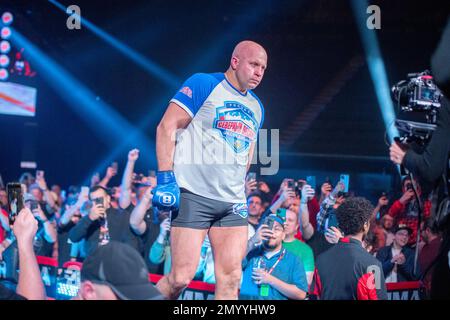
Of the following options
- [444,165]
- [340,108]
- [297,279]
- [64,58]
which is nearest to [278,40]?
[340,108]

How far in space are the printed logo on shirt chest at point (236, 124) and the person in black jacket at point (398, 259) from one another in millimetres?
2420

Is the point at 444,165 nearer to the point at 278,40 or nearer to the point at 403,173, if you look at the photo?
the point at 403,173

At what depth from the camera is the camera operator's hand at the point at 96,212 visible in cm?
538

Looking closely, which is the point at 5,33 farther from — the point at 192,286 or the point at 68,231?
the point at 192,286

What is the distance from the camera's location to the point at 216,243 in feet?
11.8

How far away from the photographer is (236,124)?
370cm

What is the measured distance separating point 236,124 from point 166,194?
29.3 inches

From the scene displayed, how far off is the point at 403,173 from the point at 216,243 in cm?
127

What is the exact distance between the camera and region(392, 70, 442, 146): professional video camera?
3.05m

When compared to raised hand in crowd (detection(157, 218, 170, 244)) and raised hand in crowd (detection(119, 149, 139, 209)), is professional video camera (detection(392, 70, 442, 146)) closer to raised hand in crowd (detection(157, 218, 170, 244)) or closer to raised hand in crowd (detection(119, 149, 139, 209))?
raised hand in crowd (detection(157, 218, 170, 244))

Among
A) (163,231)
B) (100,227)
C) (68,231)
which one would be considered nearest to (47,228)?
(68,231)

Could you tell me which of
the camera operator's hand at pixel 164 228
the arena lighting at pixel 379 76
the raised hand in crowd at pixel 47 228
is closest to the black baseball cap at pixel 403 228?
the camera operator's hand at pixel 164 228

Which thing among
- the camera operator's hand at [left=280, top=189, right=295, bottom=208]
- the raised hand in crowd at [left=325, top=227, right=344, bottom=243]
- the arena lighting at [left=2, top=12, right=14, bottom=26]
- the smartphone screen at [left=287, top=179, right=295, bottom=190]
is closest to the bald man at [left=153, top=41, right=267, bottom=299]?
the raised hand in crowd at [left=325, top=227, right=344, bottom=243]

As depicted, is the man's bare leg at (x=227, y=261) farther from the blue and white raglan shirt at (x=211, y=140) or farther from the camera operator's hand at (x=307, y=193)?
the camera operator's hand at (x=307, y=193)
